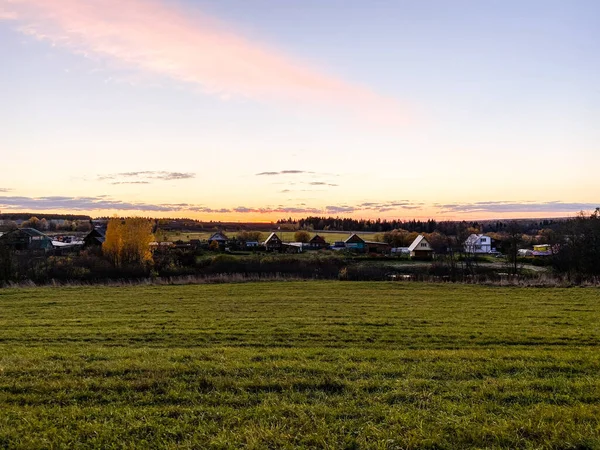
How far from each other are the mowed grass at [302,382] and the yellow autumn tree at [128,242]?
133ft

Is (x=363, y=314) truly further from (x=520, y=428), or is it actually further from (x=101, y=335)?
(x=520, y=428)

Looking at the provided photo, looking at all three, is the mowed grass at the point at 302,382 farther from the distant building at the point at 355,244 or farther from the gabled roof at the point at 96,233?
the distant building at the point at 355,244

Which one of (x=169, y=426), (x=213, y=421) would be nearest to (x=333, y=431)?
(x=213, y=421)

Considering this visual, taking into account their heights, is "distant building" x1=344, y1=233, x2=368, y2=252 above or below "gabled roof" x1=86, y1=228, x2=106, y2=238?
below

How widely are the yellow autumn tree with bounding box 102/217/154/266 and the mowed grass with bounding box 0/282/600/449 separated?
133ft

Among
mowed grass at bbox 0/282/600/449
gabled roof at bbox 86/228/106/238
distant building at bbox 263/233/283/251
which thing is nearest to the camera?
mowed grass at bbox 0/282/600/449

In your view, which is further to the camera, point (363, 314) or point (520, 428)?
point (363, 314)

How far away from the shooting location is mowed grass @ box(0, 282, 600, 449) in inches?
206

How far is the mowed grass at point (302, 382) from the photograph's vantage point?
17.2 feet

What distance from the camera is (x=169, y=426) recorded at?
217 inches

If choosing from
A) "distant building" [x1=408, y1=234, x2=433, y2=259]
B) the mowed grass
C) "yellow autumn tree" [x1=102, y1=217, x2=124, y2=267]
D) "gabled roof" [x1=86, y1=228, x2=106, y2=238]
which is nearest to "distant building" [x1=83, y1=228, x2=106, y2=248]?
"gabled roof" [x1=86, y1=228, x2=106, y2=238]

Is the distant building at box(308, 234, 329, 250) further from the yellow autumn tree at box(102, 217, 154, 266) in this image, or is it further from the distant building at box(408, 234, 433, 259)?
the yellow autumn tree at box(102, 217, 154, 266)

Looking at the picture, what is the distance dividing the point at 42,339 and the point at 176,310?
7.39 metres

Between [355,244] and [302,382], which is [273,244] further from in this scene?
[302,382]
